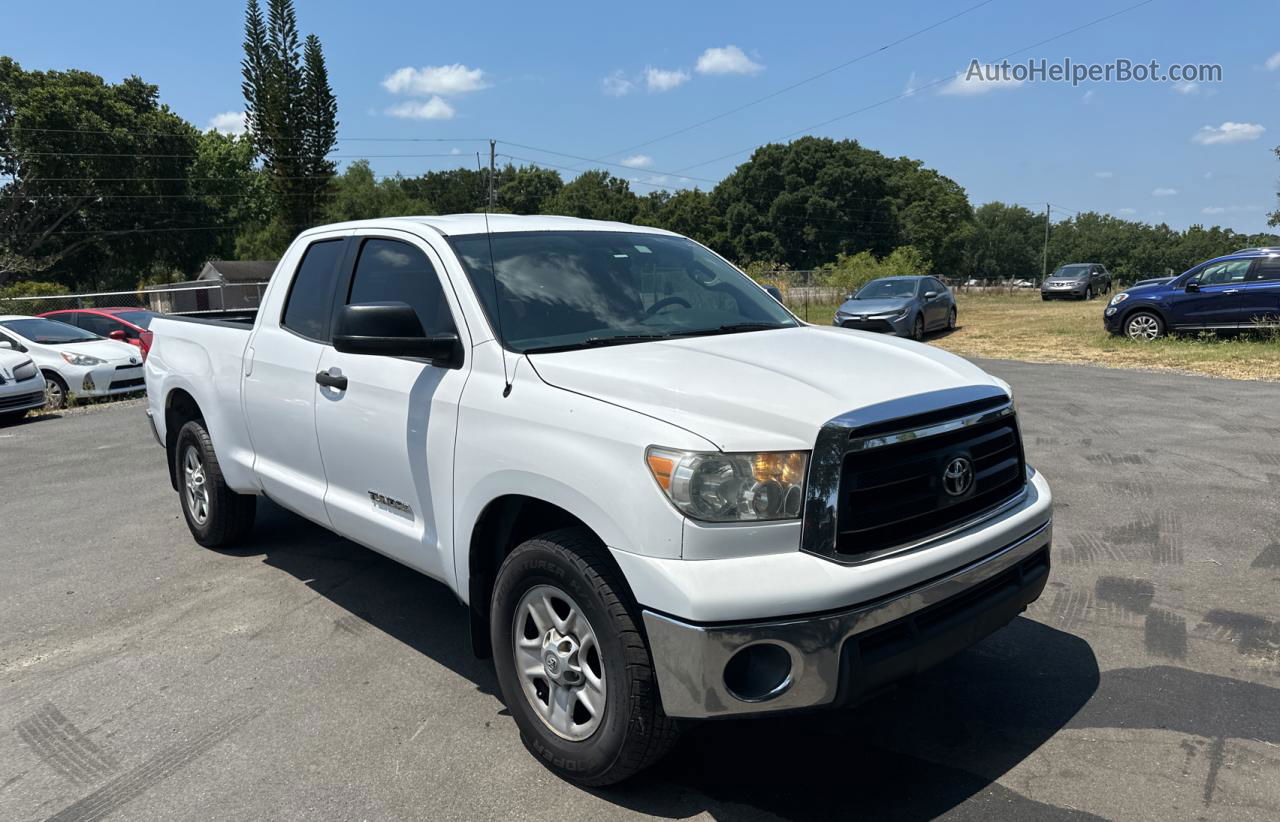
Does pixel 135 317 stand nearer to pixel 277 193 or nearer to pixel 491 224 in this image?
pixel 491 224

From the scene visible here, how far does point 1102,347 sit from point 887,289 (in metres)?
5.25

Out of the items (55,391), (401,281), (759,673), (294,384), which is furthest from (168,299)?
(759,673)

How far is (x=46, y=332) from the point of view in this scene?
1472 centimetres

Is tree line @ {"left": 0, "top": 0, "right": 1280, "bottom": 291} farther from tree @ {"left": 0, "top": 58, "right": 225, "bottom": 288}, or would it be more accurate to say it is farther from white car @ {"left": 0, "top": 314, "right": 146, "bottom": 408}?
white car @ {"left": 0, "top": 314, "right": 146, "bottom": 408}

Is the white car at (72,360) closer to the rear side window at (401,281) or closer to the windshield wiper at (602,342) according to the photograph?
the rear side window at (401,281)

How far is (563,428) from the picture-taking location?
2.86 meters

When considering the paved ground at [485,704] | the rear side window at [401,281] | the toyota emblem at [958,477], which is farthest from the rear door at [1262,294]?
the rear side window at [401,281]

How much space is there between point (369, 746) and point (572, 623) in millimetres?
1035

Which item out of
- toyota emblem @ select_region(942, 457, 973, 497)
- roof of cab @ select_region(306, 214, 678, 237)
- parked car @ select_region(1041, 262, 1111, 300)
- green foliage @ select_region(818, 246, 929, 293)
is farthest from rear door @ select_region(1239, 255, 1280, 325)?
parked car @ select_region(1041, 262, 1111, 300)

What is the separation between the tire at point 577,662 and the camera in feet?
8.77

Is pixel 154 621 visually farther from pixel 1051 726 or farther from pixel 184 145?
pixel 184 145

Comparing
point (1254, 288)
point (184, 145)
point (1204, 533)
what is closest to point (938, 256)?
point (184, 145)

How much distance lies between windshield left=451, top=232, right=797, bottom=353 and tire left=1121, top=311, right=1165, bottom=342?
1670 centimetres

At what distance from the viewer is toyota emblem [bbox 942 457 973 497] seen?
2.88 metres
